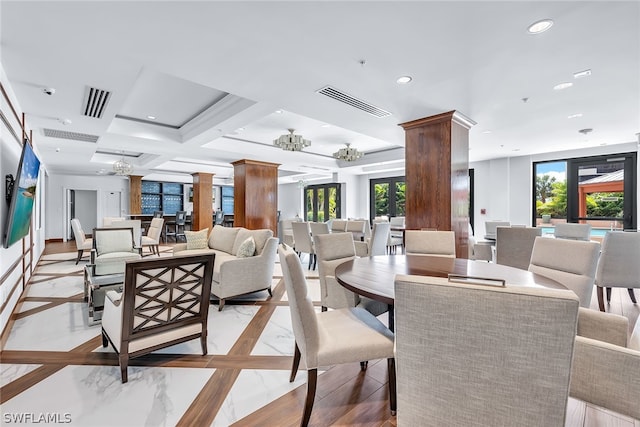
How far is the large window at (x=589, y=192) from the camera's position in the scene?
5.80 m

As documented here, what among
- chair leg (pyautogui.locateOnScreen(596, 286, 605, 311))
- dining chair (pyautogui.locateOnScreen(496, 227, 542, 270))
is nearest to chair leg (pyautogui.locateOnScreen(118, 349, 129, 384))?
dining chair (pyautogui.locateOnScreen(496, 227, 542, 270))

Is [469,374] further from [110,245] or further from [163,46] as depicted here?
[110,245]

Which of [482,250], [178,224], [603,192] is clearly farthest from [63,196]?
[603,192]

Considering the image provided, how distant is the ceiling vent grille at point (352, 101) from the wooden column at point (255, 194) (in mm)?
4642

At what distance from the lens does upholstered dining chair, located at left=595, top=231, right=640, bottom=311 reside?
3164 millimetres

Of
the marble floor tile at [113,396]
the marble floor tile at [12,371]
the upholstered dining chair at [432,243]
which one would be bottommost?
the marble floor tile at [113,396]

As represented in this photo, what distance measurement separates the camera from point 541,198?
689 centimetres

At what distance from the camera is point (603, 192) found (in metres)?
6.10

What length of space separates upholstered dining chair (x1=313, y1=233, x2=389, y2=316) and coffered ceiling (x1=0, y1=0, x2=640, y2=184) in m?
1.58

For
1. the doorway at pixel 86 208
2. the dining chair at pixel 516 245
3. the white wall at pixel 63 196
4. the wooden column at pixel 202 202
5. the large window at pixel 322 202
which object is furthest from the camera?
the large window at pixel 322 202

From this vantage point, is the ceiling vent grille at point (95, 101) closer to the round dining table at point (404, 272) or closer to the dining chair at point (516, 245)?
the round dining table at point (404, 272)

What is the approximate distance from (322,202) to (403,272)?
10.6 meters

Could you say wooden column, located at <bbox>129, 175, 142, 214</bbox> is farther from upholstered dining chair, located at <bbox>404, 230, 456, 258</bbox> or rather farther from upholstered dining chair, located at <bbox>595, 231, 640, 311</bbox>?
upholstered dining chair, located at <bbox>595, 231, 640, 311</bbox>

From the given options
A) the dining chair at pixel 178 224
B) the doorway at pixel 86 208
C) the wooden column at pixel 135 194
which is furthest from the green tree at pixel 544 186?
the doorway at pixel 86 208
